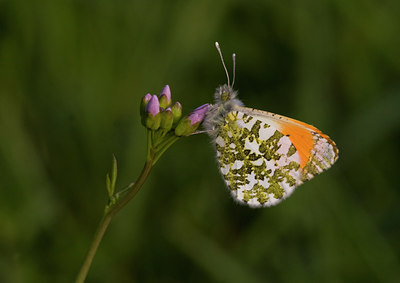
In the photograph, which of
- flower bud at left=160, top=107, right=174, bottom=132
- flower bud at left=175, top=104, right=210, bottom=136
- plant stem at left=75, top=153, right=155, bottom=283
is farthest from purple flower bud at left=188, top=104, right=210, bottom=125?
plant stem at left=75, top=153, right=155, bottom=283

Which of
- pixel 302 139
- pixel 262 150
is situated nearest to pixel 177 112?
pixel 262 150

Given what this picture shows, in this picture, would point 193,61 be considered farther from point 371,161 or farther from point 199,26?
point 371,161

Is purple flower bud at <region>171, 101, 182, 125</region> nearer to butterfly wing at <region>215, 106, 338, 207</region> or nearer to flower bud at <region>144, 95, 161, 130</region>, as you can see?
flower bud at <region>144, 95, 161, 130</region>

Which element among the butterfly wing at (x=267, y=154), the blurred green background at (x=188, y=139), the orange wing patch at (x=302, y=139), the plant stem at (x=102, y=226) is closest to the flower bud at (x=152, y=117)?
the plant stem at (x=102, y=226)

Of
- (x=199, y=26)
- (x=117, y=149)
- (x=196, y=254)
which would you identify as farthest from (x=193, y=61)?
(x=196, y=254)

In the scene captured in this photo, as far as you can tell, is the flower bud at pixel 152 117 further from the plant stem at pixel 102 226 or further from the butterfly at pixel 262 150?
the butterfly at pixel 262 150

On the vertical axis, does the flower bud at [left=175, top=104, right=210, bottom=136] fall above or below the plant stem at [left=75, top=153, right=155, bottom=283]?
above
